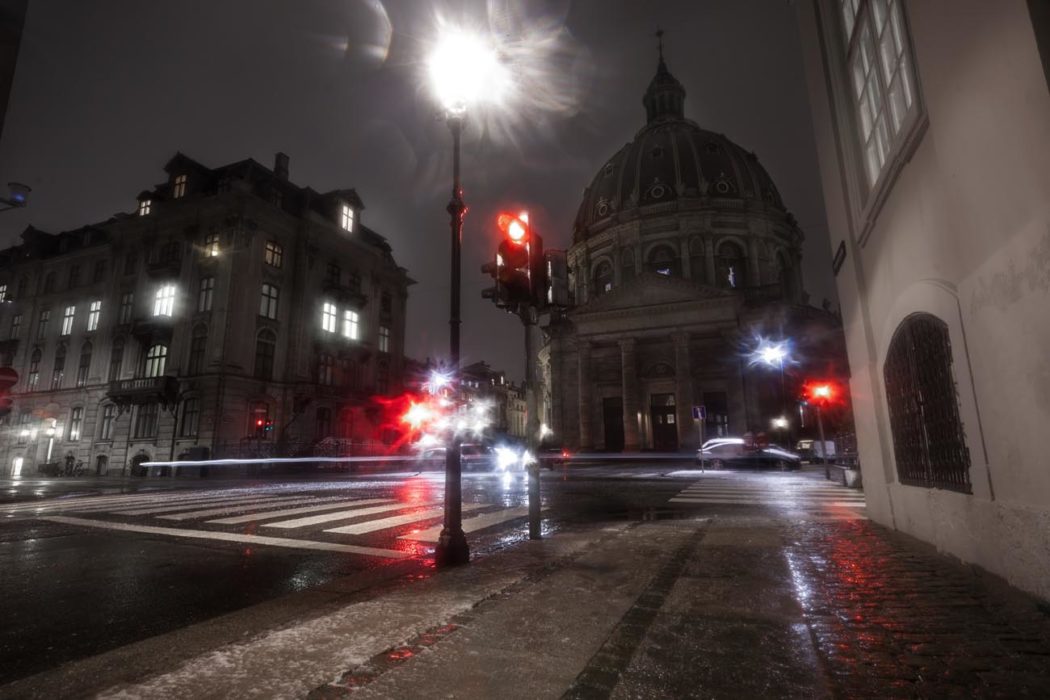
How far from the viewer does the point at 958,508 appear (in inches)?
202

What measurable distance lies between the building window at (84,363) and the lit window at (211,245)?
13.2 m

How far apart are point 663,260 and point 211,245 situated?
41.8 m

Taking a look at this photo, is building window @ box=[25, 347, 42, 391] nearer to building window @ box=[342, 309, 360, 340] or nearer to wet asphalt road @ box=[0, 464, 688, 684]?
building window @ box=[342, 309, 360, 340]

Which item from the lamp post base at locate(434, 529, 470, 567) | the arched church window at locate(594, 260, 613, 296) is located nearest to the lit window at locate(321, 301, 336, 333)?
the arched church window at locate(594, 260, 613, 296)

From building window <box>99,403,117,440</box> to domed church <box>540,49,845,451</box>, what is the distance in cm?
3228

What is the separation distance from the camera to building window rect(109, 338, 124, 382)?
36031mm

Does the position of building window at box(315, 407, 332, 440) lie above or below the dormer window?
below

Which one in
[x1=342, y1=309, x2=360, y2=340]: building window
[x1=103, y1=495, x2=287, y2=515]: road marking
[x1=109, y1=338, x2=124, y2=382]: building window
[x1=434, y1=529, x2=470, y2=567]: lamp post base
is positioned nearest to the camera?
[x1=434, y1=529, x2=470, y2=567]: lamp post base

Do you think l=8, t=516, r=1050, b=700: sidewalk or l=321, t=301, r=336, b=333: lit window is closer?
l=8, t=516, r=1050, b=700: sidewalk

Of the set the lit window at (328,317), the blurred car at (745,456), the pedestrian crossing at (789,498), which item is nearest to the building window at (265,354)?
the lit window at (328,317)

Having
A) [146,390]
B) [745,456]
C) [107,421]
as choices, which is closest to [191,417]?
[146,390]

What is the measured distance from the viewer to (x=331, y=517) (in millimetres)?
9406

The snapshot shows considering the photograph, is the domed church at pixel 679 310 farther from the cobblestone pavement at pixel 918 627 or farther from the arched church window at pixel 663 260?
the cobblestone pavement at pixel 918 627

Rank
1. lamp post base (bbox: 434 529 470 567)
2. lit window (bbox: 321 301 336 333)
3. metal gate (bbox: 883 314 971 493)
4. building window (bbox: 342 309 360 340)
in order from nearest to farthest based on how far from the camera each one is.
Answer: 1. metal gate (bbox: 883 314 971 493)
2. lamp post base (bbox: 434 529 470 567)
3. lit window (bbox: 321 301 336 333)
4. building window (bbox: 342 309 360 340)
